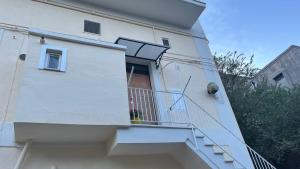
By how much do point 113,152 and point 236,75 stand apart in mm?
10766

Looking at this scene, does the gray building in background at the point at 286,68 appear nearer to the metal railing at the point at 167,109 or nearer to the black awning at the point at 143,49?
the metal railing at the point at 167,109

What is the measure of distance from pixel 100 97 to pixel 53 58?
1427 millimetres

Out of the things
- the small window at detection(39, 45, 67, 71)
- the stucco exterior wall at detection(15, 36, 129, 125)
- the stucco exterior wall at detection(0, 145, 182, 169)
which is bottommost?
the stucco exterior wall at detection(0, 145, 182, 169)

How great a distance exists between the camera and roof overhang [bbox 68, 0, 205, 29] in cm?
777

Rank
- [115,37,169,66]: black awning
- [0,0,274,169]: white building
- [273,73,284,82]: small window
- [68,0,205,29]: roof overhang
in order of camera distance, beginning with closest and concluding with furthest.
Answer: [0,0,274,169]: white building < [115,37,169,66]: black awning < [68,0,205,29]: roof overhang < [273,73,284,82]: small window

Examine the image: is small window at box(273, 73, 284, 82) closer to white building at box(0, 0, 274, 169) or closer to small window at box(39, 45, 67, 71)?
white building at box(0, 0, 274, 169)

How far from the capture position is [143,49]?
679 cm

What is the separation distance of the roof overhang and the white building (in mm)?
40

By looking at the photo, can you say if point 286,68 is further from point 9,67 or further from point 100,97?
point 9,67

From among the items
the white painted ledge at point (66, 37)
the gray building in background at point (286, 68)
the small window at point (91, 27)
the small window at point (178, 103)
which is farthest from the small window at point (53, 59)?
the gray building in background at point (286, 68)

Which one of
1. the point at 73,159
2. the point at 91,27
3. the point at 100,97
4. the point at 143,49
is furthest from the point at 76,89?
the point at 91,27

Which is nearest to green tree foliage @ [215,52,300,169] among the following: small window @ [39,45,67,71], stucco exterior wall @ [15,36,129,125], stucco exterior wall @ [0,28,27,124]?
stucco exterior wall @ [15,36,129,125]

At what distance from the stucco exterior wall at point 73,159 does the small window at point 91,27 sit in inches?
145

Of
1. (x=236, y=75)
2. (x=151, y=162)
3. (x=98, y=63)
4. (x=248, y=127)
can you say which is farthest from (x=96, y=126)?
(x=236, y=75)
